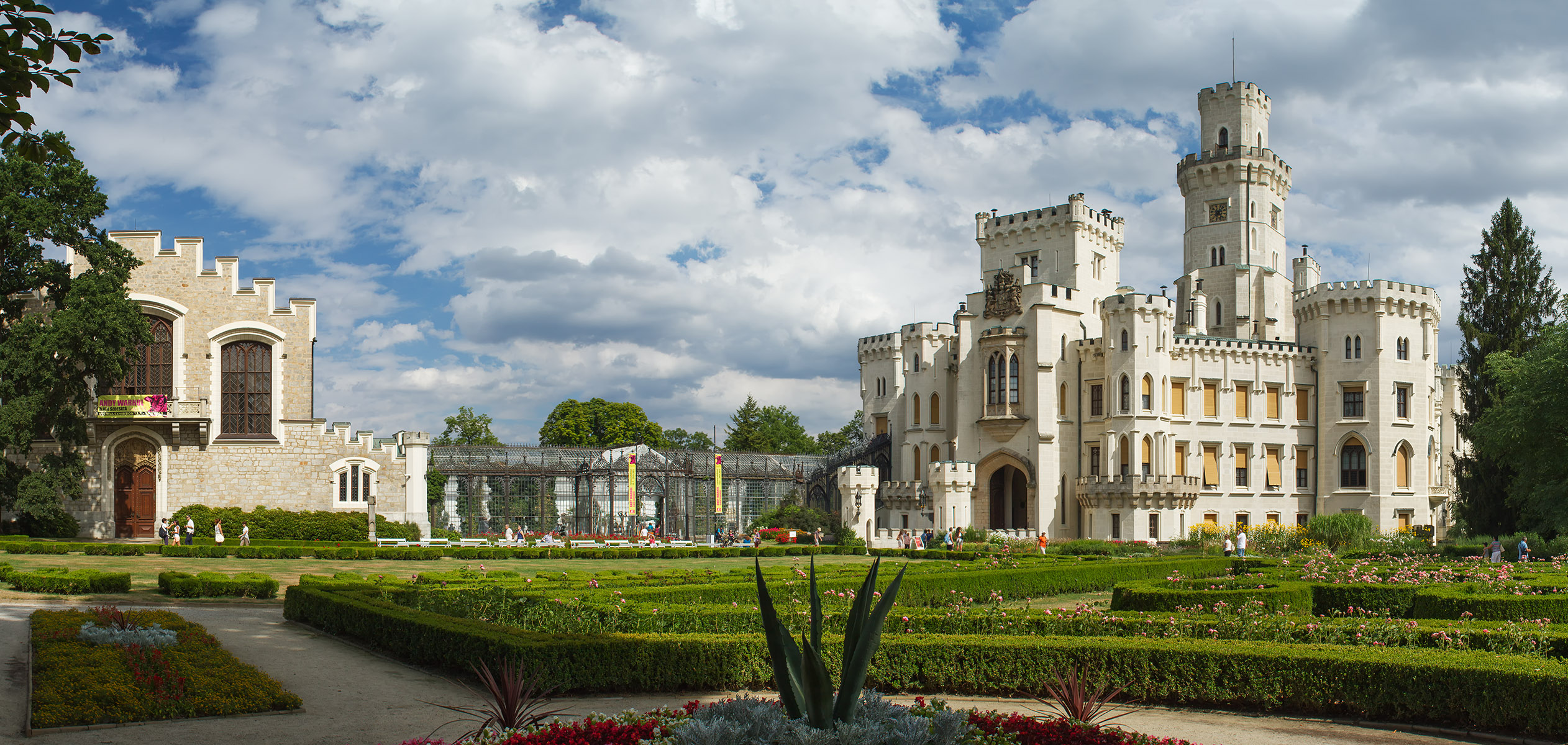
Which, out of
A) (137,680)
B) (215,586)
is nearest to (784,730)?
(137,680)

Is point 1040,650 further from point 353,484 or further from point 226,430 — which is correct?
point 226,430

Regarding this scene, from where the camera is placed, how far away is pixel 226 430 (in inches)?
1571

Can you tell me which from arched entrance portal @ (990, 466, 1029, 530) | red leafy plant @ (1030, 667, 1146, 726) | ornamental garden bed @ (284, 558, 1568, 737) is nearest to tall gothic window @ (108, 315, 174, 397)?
ornamental garden bed @ (284, 558, 1568, 737)

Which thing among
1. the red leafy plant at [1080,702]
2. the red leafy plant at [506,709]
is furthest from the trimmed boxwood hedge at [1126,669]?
the red leafy plant at [506,709]

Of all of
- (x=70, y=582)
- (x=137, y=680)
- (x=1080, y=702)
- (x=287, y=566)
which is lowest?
(x=287, y=566)

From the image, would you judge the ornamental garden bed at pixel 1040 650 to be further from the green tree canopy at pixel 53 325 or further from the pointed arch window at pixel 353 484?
the pointed arch window at pixel 353 484

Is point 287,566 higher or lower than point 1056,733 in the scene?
lower

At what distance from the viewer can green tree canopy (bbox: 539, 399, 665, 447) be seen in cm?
7788

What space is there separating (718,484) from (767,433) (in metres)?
40.9

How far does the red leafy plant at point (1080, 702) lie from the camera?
9148 mm

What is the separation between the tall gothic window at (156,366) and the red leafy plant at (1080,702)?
37.2m

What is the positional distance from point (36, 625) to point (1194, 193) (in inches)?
2288

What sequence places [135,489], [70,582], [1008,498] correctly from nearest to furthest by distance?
[70,582], [135,489], [1008,498]

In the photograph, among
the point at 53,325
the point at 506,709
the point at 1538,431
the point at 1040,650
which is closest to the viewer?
the point at 506,709
